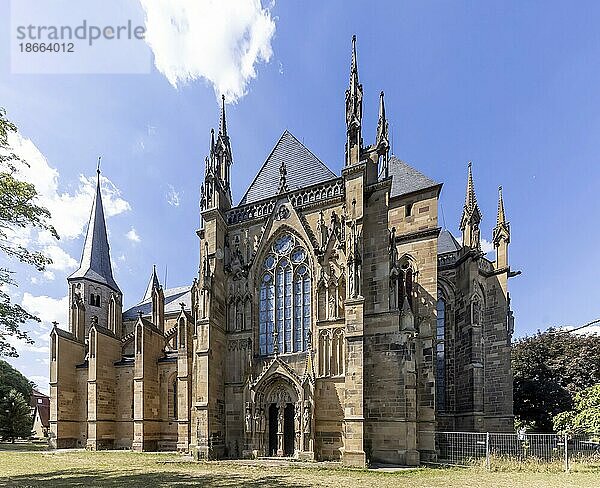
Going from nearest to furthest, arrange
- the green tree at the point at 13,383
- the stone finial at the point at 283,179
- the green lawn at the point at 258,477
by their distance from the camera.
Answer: the green lawn at the point at 258,477 → the stone finial at the point at 283,179 → the green tree at the point at 13,383

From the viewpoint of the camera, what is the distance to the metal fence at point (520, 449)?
55.9 ft

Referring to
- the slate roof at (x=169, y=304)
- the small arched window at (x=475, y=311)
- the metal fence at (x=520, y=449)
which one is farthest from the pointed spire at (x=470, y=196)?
the slate roof at (x=169, y=304)

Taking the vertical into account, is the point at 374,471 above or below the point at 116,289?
below

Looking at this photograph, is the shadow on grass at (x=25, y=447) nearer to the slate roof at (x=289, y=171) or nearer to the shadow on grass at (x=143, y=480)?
the shadow on grass at (x=143, y=480)

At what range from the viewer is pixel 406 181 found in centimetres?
2605

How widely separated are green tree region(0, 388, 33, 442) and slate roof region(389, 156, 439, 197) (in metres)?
40.7

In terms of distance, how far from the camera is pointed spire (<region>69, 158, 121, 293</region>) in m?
43.6

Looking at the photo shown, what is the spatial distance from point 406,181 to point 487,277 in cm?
722

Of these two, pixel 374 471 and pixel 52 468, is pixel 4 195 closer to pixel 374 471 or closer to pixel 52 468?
pixel 52 468

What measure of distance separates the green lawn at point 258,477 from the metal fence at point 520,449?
1057mm

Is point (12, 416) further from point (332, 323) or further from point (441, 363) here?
point (441, 363)

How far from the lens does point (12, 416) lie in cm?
4312

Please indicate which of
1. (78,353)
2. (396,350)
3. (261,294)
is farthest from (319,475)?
(78,353)

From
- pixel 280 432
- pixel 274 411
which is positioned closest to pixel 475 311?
pixel 274 411
